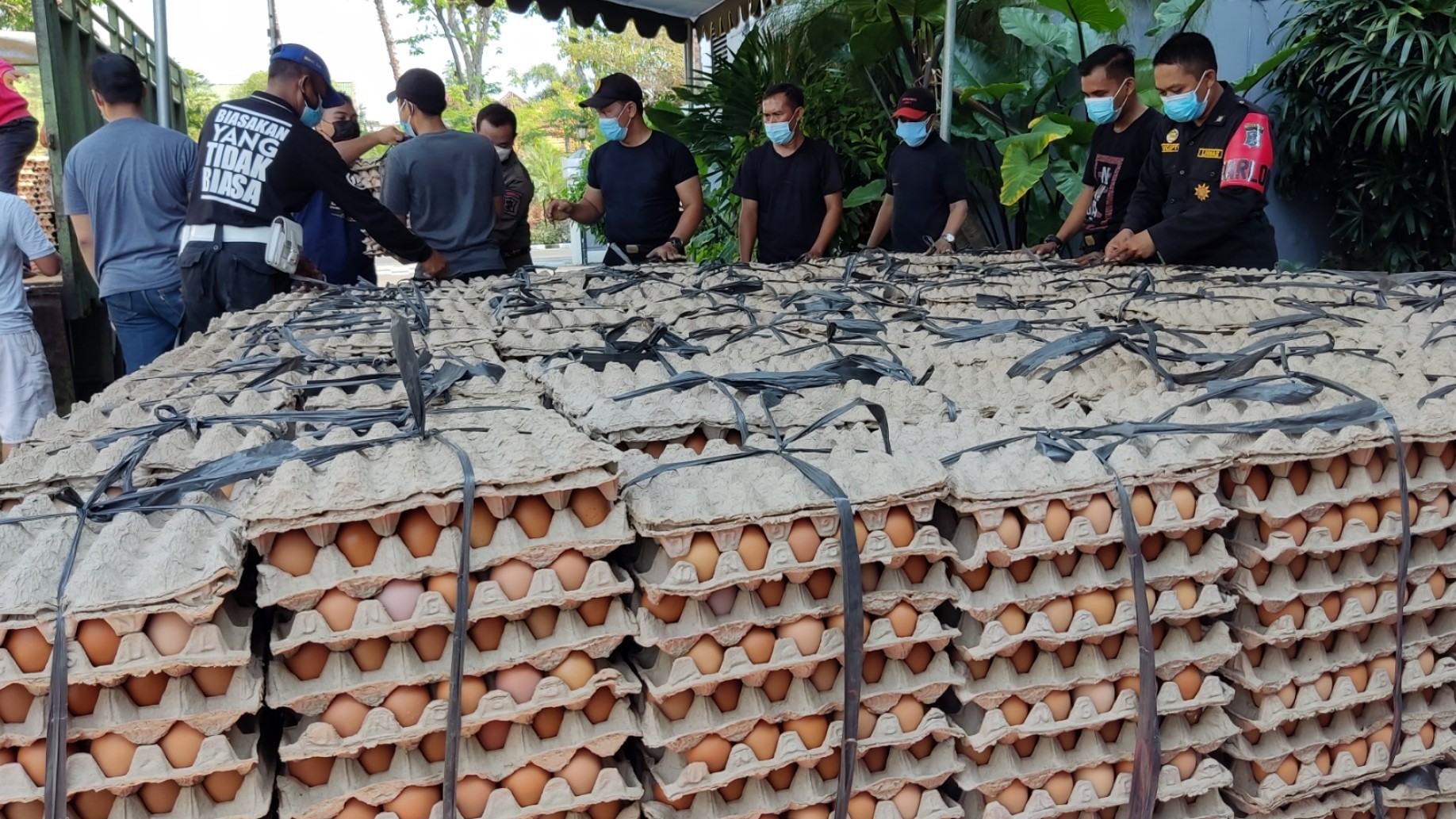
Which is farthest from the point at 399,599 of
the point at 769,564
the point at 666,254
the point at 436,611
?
the point at 666,254

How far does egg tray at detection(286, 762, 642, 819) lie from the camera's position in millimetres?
1304

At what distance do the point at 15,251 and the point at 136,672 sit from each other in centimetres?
415

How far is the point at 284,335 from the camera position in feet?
8.98

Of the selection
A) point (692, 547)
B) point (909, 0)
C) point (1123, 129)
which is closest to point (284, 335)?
point (692, 547)

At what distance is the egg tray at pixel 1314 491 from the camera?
159 cm

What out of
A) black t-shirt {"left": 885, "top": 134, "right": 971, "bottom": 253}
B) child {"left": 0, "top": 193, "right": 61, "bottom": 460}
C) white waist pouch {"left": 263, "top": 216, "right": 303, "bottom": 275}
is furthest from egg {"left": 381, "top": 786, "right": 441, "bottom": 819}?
black t-shirt {"left": 885, "top": 134, "right": 971, "bottom": 253}

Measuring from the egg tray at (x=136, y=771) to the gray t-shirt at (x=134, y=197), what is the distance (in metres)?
3.63

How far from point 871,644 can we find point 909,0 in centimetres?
717

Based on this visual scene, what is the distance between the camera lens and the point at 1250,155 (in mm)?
3873

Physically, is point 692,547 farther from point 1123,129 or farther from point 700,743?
point 1123,129

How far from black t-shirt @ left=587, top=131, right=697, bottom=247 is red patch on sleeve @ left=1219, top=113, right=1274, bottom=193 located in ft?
9.58

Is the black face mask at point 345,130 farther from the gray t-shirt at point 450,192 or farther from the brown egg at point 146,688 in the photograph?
the brown egg at point 146,688

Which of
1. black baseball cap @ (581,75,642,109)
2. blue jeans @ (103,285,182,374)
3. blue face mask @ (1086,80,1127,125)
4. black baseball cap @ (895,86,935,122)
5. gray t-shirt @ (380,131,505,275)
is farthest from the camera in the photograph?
black baseball cap @ (895,86,935,122)

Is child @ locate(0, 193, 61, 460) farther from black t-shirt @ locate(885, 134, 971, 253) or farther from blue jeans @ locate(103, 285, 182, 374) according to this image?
black t-shirt @ locate(885, 134, 971, 253)
